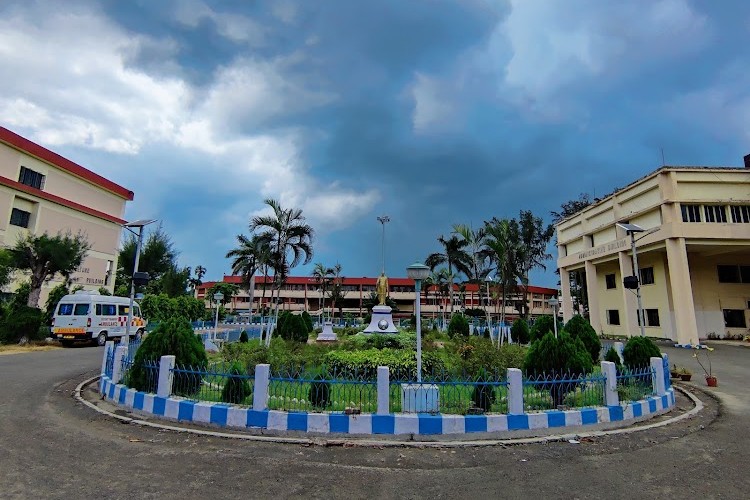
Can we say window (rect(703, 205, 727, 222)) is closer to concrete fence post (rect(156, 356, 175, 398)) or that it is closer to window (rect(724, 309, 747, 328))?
window (rect(724, 309, 747, 328))

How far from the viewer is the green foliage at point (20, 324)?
18344 mm

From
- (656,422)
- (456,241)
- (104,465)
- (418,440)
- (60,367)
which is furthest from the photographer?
(456,241)

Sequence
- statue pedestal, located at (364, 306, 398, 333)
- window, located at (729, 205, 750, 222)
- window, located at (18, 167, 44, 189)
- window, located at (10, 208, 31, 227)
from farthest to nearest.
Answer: window, located at (18, 167, 44, 189)
window, located at (10, 208, 31, 227)
window, located at (729, 205, 750, 222)
statue pedestal, located at (364, 306, 398, 333)

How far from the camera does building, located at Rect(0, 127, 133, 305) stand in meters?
25.7

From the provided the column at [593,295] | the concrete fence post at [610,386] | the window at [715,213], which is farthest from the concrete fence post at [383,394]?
the column at [593,295]

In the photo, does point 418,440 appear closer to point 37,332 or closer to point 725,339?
point 37,332

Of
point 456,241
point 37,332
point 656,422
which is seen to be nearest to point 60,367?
point 37,332

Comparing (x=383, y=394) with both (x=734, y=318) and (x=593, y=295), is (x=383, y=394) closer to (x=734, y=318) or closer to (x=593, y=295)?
(x=593, y=295)

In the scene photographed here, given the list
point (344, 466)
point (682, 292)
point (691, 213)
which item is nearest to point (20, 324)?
point (344, 466)

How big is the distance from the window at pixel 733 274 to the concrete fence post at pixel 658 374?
25262mm

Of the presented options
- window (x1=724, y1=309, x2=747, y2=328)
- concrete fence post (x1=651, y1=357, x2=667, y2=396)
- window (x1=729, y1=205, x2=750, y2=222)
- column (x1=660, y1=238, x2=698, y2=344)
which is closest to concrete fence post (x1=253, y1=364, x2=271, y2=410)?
concrete fence post (x1=651, y1=357, x2=667, y2=396)

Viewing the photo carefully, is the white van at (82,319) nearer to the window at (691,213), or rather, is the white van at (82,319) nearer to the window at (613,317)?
the window at (691,213)

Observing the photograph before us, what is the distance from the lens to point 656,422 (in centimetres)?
701

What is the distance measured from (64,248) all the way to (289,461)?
21.3 metres
